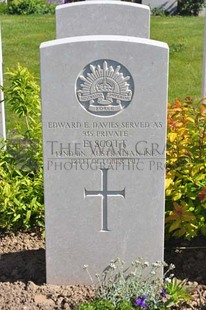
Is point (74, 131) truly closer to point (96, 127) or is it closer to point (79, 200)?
point (96, 127)

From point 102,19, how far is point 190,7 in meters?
16.0

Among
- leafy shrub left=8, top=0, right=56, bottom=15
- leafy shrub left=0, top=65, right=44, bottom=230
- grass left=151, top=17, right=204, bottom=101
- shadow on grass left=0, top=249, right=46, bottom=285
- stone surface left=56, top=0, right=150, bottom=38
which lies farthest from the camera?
leafy shrub left=8, top=0, right=56, bottom=15

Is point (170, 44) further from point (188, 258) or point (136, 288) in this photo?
point (136, 288)

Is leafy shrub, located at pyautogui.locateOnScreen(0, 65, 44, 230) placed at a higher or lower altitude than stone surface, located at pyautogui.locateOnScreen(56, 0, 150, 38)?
lower

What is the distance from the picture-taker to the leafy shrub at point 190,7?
20328 millimetres

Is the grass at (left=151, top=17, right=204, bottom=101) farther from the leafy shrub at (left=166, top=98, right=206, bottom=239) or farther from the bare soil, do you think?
the bare soil

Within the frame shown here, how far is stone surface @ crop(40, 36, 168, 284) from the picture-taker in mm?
3539

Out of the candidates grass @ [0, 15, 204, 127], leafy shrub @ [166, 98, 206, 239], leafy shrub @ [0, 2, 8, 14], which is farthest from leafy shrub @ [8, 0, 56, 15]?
leafy shrub @ [166, 98, 206, 239]

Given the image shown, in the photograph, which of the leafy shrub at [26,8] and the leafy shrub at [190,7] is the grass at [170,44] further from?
the leafy shrub at [190,7]

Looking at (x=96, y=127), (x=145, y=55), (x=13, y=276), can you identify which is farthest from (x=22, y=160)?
(x=145, y=55)

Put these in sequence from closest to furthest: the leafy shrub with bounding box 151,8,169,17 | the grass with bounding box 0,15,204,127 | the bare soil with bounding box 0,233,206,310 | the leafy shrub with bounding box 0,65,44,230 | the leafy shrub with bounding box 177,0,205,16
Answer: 1. the bare soil with bounding box 0,233,206,310
2. the leafy shrub with bounding box 0,65,44,230
3. the grass with bounding box 0,15,204,127
4. the leafy shrub with bounding box 151,8,169,17
5. the leafy shrub with bounding box 177,0,205,16

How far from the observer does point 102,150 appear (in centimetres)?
371

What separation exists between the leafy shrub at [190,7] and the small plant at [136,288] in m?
17.5

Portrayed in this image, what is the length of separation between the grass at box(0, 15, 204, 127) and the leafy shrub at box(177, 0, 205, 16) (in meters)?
4.63
